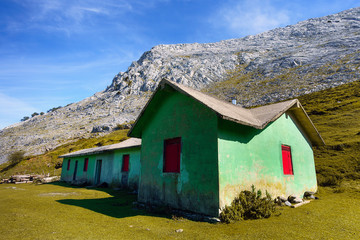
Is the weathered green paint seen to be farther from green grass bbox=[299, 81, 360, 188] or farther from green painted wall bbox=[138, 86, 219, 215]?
green grass bbox=[299, 81, 360, 188]

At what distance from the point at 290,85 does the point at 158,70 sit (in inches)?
2293

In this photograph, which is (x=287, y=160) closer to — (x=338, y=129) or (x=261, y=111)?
(x=261, y=111)

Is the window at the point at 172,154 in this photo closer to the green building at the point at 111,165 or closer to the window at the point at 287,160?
the window at the point at 287,160

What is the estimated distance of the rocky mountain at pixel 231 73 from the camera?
55312 millimetres

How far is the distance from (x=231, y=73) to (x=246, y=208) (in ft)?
269

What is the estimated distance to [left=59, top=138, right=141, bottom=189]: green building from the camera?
1567 centimetres

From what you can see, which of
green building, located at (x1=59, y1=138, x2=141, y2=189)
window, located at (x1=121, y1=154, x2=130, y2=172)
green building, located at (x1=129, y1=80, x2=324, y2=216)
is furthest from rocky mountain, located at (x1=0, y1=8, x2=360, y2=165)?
green building, located at (x1=129, y1=80, x2=324, y2=216)

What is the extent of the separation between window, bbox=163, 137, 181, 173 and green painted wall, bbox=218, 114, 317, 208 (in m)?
2.21

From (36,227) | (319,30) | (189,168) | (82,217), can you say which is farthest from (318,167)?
(319,30)

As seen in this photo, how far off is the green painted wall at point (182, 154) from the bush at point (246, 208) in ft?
1.42

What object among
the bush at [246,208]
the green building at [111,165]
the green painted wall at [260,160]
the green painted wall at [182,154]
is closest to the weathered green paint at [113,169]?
the green building at [111,165]

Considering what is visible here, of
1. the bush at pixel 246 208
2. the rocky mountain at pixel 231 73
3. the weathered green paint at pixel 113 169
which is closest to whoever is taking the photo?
the bush at pixel 246 208

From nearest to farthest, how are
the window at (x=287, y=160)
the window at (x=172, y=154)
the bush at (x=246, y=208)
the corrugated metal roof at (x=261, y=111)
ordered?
1. the bush at (x=246, y=208)
2. the corrugated metal roof at (x=261, y=111)
3. the window at (x=172, y=154)
4. the window at (x=287, y=160)

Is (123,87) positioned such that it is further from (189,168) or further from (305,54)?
(189,168)
